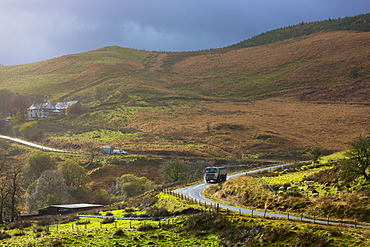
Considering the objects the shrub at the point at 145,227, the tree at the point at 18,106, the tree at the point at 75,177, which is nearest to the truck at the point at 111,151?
the tree at the point at 75,177

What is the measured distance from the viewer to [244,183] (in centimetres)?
5050

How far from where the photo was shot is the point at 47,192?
2803 inches

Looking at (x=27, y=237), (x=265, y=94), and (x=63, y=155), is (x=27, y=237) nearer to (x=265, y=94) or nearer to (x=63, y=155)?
(x=63, y=155)

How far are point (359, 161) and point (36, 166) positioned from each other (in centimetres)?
7248

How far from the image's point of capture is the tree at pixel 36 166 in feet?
289

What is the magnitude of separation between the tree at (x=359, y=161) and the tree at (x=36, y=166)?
6858cm

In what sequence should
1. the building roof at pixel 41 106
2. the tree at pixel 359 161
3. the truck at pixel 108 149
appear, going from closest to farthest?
the tree at pixel 359 161 < the truck at pixel 108 149 < the building roof at pixel 41 106

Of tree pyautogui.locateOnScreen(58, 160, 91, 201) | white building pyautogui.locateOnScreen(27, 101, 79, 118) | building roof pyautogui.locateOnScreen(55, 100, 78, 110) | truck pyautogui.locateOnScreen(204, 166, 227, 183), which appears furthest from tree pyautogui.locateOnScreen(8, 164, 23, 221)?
building roof pyautogui.locateOnScreen(55, 100, 78, 110)

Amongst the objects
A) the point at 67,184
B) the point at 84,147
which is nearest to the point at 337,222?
the point at 67,184

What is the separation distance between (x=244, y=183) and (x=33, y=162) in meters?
57.9

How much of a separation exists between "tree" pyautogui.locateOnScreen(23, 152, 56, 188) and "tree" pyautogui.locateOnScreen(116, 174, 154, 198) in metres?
19.7

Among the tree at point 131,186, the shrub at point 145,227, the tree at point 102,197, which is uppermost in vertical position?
the shrub at point 145,227

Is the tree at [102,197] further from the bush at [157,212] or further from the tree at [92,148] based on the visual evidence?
the bush at [157,212]

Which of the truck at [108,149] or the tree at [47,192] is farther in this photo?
the truck at [108,149]
